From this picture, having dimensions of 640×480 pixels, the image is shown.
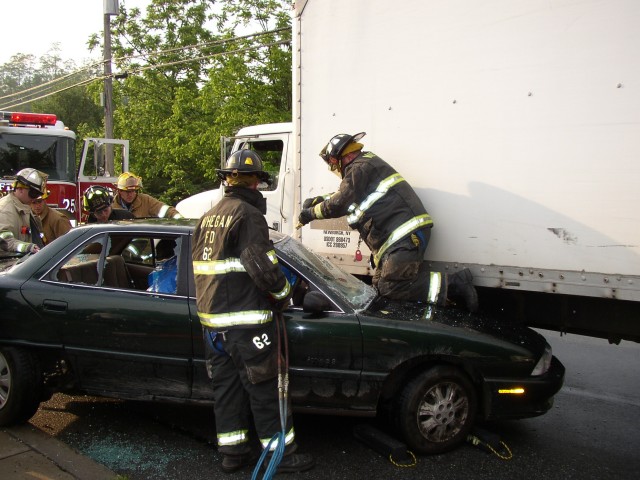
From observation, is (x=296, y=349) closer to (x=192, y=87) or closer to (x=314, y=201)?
(x=314, y=201)

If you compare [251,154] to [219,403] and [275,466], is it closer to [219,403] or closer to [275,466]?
[219,403]

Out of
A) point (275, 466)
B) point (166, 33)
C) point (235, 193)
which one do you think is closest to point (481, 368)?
point (275, 466)

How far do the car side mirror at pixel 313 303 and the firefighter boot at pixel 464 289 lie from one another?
120 cm

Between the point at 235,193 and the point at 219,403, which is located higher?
the point at 235,193

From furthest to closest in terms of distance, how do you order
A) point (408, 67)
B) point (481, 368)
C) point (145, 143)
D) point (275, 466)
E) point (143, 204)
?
1. point (145, 143)
2. point (143, 204)
3. point (408, 67)
4. point (481, 368)
5. point (275, 466)

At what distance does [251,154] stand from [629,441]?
11.1 feet

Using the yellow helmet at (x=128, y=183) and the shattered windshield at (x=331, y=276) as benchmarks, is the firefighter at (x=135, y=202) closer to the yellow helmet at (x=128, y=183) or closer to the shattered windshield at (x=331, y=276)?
the yellow helmet at (x=128, y=183)

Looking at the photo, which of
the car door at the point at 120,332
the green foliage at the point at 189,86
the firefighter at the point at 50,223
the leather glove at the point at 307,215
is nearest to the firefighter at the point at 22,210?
the firefighter at the point at 50,223

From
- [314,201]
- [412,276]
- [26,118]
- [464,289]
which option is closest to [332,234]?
[314,201]

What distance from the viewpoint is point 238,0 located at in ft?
63.4

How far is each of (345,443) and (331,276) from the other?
115 cm

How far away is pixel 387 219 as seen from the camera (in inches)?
185

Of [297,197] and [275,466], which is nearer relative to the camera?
[275,466]

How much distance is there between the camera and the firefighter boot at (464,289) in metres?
4.32
